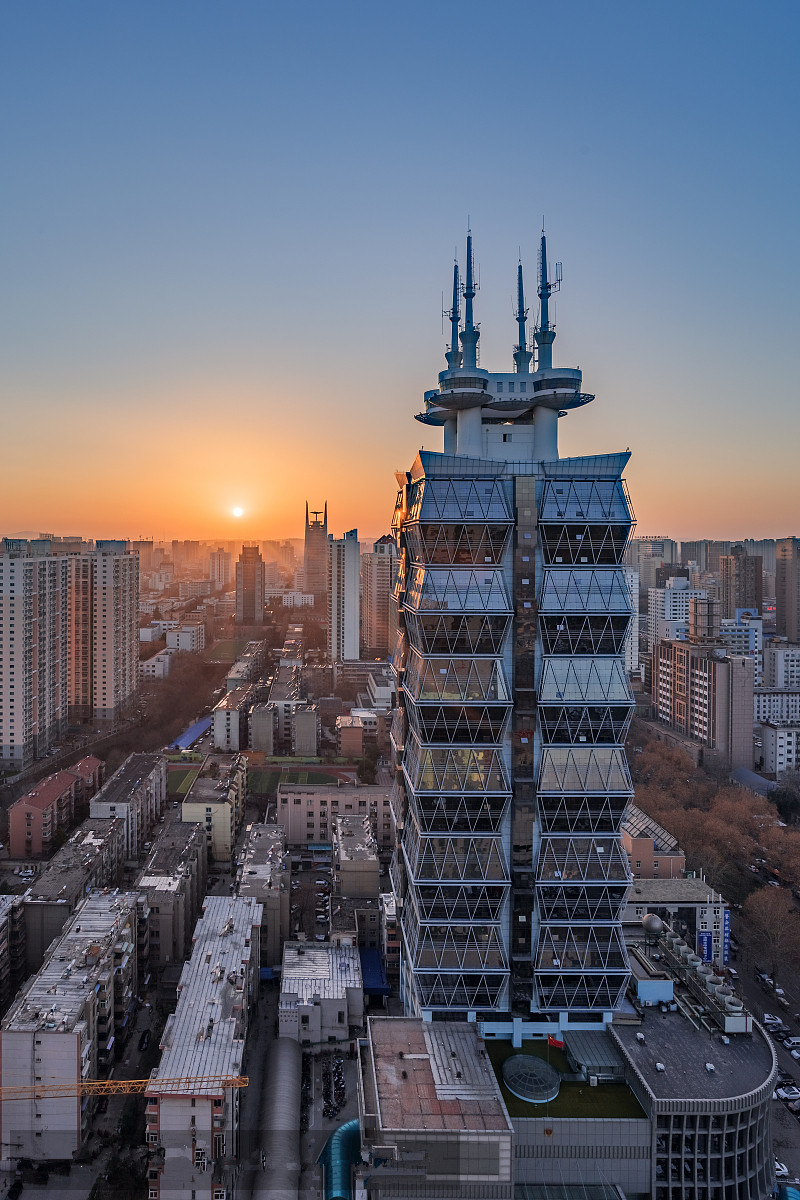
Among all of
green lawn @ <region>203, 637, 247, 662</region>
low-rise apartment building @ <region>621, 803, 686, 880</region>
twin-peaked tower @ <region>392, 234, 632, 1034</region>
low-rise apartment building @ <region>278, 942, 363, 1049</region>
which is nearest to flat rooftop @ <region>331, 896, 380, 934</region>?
low-rise apartment building @ <region>278, 942, 363, 1049</region>

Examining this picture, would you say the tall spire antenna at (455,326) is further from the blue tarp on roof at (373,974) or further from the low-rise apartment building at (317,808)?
the low-rise apartment building at (317,808)

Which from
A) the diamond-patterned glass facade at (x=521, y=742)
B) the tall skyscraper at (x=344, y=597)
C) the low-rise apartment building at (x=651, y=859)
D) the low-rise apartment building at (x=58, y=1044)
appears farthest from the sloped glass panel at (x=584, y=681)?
the tall skyscraper at (x=344, y=597)

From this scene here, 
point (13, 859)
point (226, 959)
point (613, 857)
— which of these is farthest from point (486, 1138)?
point (13, 859)

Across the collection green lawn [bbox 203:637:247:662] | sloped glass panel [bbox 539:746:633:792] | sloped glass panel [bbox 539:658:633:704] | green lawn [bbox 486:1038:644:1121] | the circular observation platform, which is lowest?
green lawn [bbox 486:1038:644:1121]

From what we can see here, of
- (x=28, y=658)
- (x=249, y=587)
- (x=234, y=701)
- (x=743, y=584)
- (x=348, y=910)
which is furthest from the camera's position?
(x=249, y=587)

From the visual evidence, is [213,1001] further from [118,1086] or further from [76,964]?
[76,964]

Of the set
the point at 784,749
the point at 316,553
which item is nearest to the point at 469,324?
the point at 784,749

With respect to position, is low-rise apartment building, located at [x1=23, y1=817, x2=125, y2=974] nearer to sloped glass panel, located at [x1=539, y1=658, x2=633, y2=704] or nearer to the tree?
sloped glass panel, located at [x1=539, y1=658, x2=633, y2=704]
